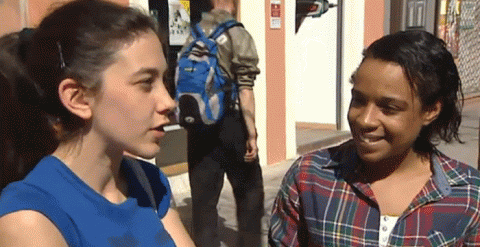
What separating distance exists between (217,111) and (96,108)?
6.02 ft

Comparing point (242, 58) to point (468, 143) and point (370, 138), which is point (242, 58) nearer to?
point (370, 138)

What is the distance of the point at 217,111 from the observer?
3012 mm

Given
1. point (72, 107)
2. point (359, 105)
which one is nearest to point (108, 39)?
point (72, 107)

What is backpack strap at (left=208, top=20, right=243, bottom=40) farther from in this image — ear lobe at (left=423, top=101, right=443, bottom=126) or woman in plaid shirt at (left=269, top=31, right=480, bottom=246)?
ear lobe at (left=423, top=101, right=443, bottom=126)

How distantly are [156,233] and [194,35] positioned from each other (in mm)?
1916

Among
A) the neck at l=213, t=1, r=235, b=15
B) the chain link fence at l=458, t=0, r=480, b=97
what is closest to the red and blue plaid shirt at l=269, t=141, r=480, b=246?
the neck at l=213, t=1, r=235, b=15

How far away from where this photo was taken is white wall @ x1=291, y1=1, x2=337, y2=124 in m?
8.27

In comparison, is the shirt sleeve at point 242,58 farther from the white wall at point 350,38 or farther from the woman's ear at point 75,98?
the white wall at point 350,38

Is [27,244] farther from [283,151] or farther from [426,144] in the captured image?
[283,151]

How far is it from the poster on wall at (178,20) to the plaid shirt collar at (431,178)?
4.24 m

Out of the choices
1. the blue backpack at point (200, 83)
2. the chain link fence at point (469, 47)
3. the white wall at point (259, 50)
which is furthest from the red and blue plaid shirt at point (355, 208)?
the chain link fence at point (469, 47)

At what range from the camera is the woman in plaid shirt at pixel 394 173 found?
4.95ft

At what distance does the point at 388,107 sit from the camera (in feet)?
4.99

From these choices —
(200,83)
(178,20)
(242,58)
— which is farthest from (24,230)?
(178,20)
